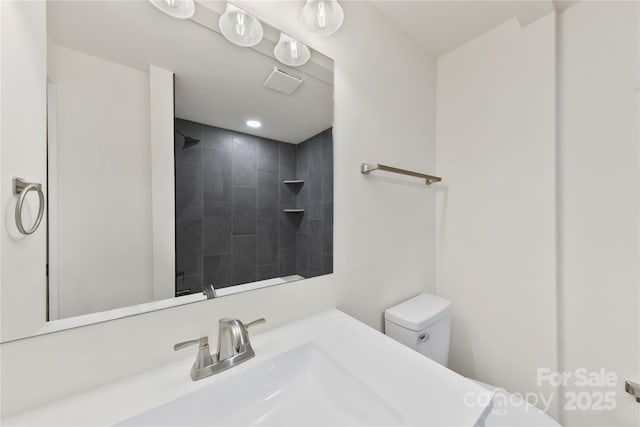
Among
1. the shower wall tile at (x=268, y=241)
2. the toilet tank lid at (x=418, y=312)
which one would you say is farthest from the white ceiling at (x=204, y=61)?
the toilet tank lid at (x=418, y=312)

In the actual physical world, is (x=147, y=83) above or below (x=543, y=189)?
above

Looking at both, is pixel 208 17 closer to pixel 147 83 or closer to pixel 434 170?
pixel 147 83

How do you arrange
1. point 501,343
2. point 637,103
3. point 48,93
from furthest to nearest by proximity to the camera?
1. point 501,343
2. point 637,103
3. point 48,93

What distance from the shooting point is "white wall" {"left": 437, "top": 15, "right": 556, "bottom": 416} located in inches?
44.1

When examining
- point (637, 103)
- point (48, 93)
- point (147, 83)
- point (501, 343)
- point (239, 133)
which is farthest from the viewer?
point (501, 343)

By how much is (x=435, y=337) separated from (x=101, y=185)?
1.48m

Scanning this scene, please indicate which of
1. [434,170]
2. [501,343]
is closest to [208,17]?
[434,170]

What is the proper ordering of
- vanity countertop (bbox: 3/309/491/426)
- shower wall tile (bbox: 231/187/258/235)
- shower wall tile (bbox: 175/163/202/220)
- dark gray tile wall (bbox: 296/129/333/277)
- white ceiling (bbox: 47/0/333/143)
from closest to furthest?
1. vanity countertop (bbox: 3/309/491/426)
2. white ceiling (bbox: 47/0/333/143)
3. shower wall tile (bbox: 175/163/202/220)
4. shower wall tile (bbox: 231/187/258/235)
5. dark gray tile wall (bbox: 296/129/333/277)

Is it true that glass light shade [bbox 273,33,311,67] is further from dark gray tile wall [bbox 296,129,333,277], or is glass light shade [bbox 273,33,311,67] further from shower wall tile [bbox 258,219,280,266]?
shower wall tile [bbox 258,219,280,266]

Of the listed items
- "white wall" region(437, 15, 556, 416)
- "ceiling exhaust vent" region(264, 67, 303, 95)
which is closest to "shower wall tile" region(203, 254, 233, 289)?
"ceiling exhaust vent" region(264, 67, 303, 95)

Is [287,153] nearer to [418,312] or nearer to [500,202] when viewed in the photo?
[418,312]

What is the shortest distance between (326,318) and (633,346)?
1288 millimetres

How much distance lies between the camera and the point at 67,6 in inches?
21.6

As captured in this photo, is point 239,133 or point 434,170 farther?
point 434,170
